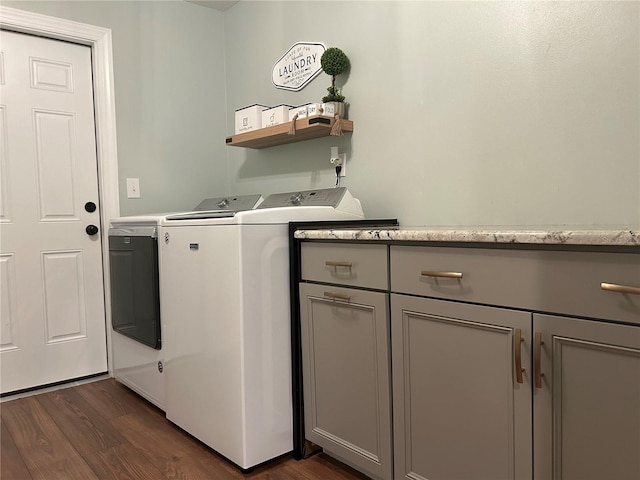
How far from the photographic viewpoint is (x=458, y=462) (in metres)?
1.33

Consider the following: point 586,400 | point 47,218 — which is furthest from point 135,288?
point 586,400

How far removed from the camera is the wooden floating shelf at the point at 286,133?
7.44ft

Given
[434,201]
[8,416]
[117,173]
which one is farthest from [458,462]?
[117,173]

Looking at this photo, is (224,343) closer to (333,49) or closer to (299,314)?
(299,314)

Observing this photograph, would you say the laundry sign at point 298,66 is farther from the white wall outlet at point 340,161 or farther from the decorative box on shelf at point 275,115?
the white wall outlet at point 340,161

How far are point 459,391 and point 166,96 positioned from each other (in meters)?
2.52

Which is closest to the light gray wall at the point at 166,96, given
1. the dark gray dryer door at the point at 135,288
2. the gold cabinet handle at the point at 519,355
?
the dark gray dryer door at the point at 135,288

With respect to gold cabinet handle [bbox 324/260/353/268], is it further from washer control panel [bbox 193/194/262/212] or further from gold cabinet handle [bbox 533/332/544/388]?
washer control panel [bbox 193/194/262/212]

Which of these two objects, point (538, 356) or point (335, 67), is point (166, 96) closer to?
point (335, 67)

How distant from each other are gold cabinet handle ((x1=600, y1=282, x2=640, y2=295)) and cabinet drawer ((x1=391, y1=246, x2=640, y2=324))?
0.01m

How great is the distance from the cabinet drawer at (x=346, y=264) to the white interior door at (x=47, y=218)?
5.33 feet

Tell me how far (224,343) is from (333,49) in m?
1.45

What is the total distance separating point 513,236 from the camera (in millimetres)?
1161

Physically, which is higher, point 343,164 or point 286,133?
point 286,133
